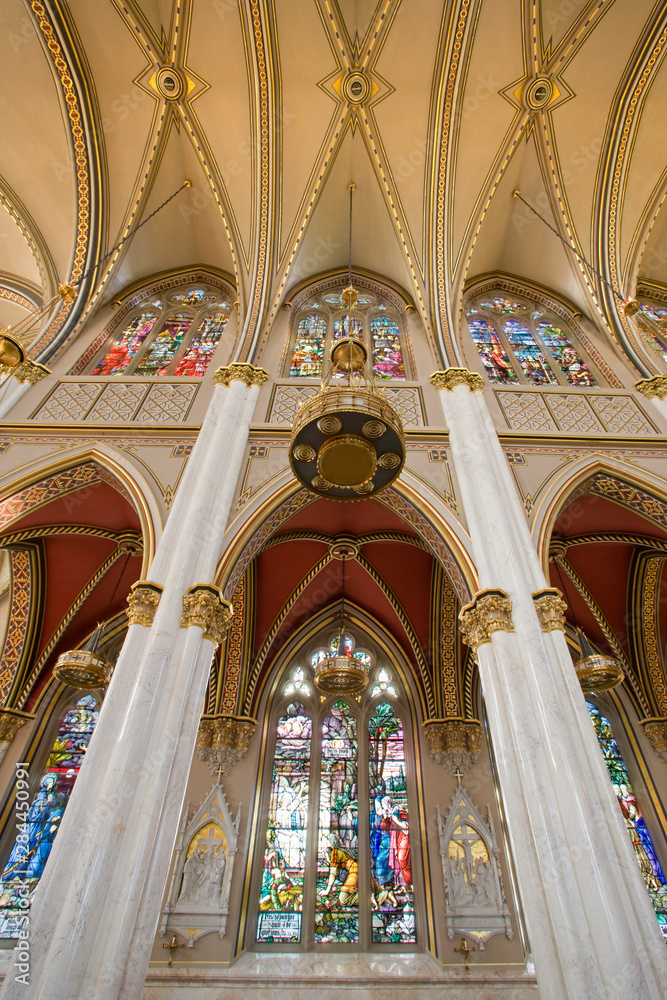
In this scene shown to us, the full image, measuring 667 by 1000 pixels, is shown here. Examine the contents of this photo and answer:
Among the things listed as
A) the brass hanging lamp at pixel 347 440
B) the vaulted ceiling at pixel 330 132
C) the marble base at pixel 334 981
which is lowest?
the marble base at pixel 334 981

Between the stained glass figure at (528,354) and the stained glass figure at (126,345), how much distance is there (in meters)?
7.18

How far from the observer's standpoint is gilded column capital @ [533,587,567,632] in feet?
18.2

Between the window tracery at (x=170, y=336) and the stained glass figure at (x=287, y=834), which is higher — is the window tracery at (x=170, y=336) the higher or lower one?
the higher one

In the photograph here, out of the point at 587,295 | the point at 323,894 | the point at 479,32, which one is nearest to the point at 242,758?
the point at 323,894

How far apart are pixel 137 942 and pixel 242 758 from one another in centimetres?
536

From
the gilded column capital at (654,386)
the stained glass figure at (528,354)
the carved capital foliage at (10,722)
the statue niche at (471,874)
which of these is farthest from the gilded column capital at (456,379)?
the carved capital foliage at (10,722)

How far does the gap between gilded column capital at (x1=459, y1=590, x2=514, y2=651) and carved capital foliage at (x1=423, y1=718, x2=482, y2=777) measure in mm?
4230

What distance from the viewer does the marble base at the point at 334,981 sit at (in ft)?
23.1

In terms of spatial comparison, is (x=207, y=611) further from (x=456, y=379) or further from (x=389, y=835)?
(x=389, y=835)

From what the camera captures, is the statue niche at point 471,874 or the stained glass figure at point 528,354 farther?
the stained glass figure at point 528,354

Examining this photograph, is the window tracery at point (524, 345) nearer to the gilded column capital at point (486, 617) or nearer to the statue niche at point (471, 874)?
the gilded column capital at point (486, 617)

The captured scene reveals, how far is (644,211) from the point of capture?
11.5m

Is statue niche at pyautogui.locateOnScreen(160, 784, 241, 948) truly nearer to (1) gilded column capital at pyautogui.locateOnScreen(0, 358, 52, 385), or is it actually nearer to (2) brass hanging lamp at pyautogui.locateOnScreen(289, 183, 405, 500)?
(2) brass hanging lamp at pyautogui.locateOnScreen(289, 183, 405, 500)

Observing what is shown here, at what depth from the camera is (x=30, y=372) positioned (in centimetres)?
852
